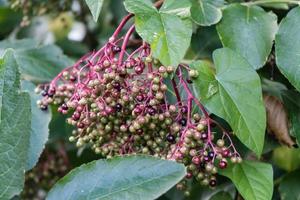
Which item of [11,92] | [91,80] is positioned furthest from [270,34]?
[11,92]

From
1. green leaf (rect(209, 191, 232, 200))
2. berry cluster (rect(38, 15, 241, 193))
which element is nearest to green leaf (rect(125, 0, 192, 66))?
berry cluster (rect(38, 15, 241, 193))

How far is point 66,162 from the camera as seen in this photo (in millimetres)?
2086

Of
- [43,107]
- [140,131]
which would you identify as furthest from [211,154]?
[43,107]

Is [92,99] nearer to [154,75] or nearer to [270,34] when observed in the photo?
[154,75]

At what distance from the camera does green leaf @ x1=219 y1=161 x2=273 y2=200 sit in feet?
3.99

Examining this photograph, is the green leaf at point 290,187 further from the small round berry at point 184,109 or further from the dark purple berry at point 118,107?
the dark purple berry at point 118,107

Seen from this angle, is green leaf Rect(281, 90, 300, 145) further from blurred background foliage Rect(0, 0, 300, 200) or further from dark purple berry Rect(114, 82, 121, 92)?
dark purple berry Rect(114, 82, 121, 92)

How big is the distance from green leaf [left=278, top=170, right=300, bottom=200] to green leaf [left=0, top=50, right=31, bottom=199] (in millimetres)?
674

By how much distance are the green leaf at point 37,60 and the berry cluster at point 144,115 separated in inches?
23.0

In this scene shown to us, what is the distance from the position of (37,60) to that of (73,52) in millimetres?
395

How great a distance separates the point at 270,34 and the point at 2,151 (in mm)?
604

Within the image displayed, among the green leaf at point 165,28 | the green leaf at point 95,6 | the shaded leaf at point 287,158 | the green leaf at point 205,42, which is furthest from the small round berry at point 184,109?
the shaded leaf at point 287,158

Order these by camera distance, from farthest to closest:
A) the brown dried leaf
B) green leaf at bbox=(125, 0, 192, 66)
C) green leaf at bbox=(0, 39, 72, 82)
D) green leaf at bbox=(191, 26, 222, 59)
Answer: green leaf at bbox=(0, 39, 72, 82) → green leaf at bbox=(191, 26, 222, 59) → the brown dried leaf → green leaf at bbox=(125, 0, 192, 66)

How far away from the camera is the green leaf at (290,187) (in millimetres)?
1491
